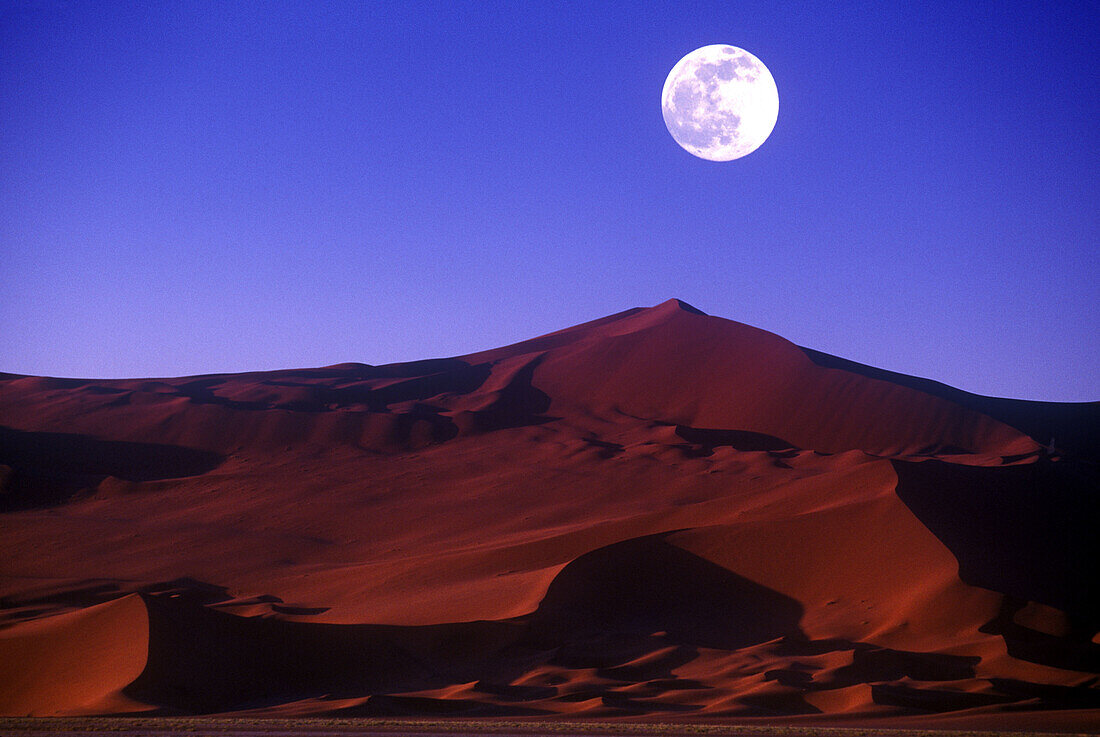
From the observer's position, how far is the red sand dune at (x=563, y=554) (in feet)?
52.1

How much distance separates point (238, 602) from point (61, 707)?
26.0ft

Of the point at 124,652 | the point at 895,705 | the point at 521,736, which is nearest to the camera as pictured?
the point at 521,736

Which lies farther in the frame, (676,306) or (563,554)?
(676,306)

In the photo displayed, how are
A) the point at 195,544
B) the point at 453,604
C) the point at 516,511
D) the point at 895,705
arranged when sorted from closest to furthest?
the point at 895,705
the point at 453,604
the point at 195,544
the point at 516,511

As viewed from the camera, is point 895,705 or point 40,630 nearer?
point 895,705

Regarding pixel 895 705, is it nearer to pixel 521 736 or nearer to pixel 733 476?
pixel 521 736

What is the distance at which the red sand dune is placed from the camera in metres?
15.9

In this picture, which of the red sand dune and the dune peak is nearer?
the red sand dune

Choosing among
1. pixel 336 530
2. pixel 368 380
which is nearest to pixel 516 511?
pixel 336 530

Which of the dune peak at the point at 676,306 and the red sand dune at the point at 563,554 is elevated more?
the dune peak at the point at 676,306

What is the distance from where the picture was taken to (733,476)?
3491cm

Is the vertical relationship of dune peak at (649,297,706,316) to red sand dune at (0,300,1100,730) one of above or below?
above

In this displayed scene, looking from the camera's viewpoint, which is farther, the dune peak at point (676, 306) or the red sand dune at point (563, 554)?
the dune peak at point (676, 306)

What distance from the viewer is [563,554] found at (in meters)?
25.1
